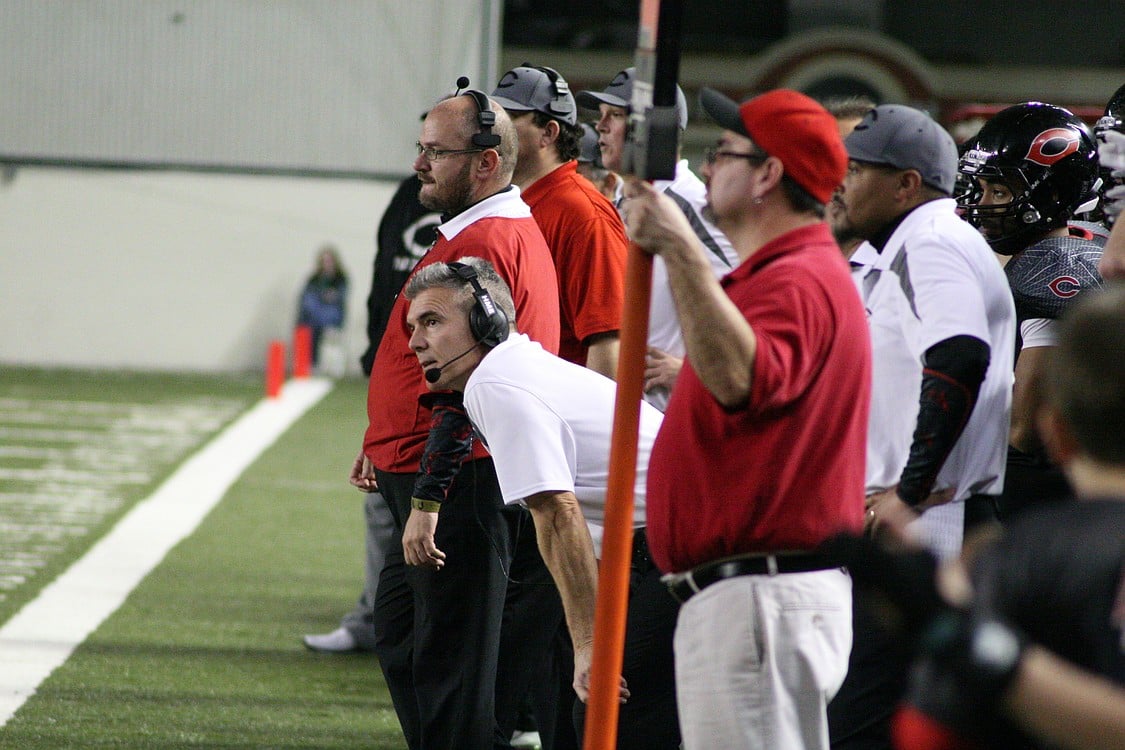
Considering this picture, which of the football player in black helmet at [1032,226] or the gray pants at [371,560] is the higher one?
the football player in black helmet at [1032,226]

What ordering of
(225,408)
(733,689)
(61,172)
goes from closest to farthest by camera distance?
(733,689) < (225,408) < (61,172)

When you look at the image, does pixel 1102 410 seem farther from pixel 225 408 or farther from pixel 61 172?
pixel 61 172

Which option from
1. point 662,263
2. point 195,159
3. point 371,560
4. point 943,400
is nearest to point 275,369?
point 195,159

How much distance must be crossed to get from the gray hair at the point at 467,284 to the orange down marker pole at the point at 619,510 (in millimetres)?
1212

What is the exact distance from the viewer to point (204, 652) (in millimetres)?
6891

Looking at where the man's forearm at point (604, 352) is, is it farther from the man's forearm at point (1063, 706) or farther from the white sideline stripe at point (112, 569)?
the man's forearm at point (1063, 706)

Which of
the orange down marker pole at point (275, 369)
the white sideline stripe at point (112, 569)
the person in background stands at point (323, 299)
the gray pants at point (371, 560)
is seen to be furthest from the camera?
the person in background stands at point (323, 299)

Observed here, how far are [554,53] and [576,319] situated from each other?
944 inches

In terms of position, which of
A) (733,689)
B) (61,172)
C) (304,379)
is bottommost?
(304,379)

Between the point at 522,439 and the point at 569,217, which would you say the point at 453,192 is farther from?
the point at 522,439

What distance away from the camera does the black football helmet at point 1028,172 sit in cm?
456

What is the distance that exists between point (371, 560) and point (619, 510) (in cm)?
398

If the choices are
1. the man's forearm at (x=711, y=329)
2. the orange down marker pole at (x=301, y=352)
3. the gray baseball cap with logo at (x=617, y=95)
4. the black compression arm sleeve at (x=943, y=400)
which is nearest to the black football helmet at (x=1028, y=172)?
the black compression arm sleeve at (x=943, y=400)

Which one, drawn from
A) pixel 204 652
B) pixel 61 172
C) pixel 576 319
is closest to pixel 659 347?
pixel 576 319
